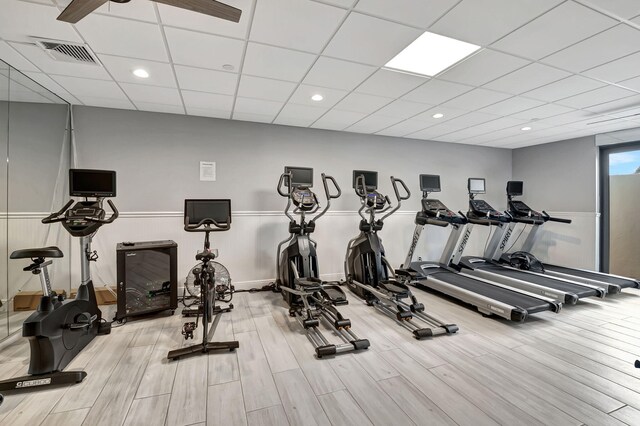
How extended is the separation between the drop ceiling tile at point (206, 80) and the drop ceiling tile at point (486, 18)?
2019 mm

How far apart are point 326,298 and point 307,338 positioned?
0.61 meters

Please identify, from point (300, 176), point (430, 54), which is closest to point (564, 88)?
point (430, 54)

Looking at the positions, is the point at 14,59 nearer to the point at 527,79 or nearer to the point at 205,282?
the point at 205,282

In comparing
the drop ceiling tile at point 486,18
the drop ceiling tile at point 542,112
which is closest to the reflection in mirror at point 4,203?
the drop ceiling tile at point 486,18

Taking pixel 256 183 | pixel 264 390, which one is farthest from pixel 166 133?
pixel 264 390

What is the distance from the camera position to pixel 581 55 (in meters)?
2.47

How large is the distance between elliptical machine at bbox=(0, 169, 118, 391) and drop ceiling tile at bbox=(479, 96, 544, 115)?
4717mm

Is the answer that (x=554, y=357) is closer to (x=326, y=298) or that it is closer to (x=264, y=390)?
(x=326, y=298)

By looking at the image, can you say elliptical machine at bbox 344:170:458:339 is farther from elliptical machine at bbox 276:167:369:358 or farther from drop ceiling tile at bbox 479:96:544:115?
drop ceiling tile at bbox 479:96:544:115

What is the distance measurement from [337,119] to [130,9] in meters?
2.93

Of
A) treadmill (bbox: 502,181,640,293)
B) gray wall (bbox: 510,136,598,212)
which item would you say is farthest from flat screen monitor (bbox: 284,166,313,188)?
gray wall (bbox: 510,136,598,212)

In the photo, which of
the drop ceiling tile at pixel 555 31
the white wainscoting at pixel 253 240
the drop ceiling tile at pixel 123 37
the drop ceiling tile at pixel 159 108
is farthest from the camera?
the drop ceiling tile at pixel 159 108

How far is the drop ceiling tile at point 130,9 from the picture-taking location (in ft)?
6.07

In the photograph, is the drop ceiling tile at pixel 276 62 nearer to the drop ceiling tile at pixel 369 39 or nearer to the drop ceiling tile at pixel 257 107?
the drop ceiling tile at pixel 369 39
